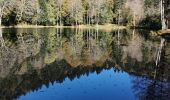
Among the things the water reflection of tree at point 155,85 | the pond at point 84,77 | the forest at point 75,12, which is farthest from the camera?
the forest at point 75,12

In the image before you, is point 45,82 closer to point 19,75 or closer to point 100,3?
point 19,75

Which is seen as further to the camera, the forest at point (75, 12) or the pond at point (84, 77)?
the forest at point (75, 12)

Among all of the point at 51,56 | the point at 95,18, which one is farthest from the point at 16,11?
the point at 51,56

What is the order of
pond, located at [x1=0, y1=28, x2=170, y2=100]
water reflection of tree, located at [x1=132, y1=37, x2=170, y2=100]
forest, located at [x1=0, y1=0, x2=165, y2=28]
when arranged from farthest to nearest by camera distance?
forest, located at [x1=0, y1=0, x2=165, y2=28], pond, located at [x1=0, y1=28, x2=170, y2=100], water reflection of tree, located at [x1=132, y1=37, x2=170, y2=100]

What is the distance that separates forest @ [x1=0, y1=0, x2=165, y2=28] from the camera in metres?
108

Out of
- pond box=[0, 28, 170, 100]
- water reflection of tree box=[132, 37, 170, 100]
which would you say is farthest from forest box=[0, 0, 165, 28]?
water reflection of tree box=[132, 37, 170, 100]

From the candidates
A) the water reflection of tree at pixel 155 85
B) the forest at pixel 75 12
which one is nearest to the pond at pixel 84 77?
the water reflection of tree at pixel 155 85

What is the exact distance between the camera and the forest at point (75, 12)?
10850 centimetres

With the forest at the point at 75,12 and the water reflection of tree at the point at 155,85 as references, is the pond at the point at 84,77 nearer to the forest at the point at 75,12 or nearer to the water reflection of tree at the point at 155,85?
the water reflection of tree at the point at 155,85

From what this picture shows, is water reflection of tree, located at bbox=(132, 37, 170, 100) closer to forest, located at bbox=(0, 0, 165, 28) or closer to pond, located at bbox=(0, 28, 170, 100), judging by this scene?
pond, located at bbox=(0, 28, 170, 100)

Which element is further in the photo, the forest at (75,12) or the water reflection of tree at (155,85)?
the forest at (75,12)

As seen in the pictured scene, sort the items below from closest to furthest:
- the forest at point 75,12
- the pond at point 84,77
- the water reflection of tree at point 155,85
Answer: the water reflection of tree at point 155,85 < the pond at point 84,77 < the forest at point 75,12

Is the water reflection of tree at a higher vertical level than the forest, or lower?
lower

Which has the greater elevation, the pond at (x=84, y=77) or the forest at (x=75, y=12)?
the forest at (x=75, y=12)
